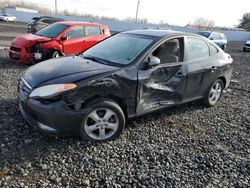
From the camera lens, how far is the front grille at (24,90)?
3316mm

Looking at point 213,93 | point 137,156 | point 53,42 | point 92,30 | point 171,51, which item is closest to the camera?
point 137,156

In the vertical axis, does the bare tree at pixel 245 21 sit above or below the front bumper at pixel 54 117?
above

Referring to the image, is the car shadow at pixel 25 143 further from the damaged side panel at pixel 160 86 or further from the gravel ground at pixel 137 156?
the damaged side panel at pixel 160 86

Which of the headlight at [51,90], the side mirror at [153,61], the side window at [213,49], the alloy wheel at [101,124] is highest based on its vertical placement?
the side window at [213,49]

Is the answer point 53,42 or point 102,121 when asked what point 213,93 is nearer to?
point 102,121

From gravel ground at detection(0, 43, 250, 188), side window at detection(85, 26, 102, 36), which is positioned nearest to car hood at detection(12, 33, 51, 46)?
side window at detection(85, 26, 102, 36)

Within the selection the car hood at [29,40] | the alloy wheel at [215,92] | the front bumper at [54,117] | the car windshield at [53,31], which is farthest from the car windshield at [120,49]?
the car windshield at [53,31]

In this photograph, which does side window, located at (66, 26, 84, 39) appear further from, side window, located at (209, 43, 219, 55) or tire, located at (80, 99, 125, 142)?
tire, located at (80, 99, 125, 142)

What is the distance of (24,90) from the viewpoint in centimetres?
343

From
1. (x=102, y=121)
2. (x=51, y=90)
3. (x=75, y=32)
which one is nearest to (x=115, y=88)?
(x=102, y=121)

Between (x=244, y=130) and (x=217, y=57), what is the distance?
64.6 inches

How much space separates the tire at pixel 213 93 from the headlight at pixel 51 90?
3142mm

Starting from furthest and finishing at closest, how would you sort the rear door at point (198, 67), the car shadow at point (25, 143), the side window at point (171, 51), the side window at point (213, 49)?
the side window at point (213, 49)
the rear door at point (198, 67)
the side window at point (171, 51)
the car shadow at point (25, 143)

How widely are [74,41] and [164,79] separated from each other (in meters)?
5.50
